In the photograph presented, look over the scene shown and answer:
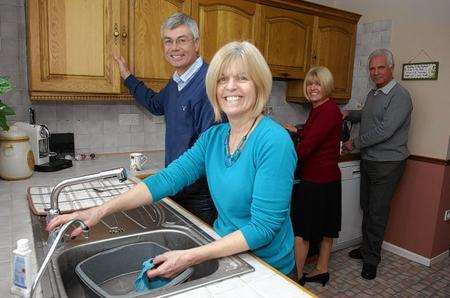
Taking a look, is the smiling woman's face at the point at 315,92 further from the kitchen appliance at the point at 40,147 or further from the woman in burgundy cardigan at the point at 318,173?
the kitchen appliance at the point at 40,147

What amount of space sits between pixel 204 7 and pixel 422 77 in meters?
1.76

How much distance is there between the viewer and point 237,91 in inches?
43.2

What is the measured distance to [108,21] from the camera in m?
1.97

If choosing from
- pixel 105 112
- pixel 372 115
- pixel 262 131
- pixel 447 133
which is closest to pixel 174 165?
pixel 262 131

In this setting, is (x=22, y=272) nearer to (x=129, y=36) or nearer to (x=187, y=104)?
(x=187, y=104)

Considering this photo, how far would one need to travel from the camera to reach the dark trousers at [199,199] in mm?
1657

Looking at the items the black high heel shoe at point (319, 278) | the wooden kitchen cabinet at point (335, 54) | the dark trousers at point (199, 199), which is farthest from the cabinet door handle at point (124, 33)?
the black high heel shoe at point (319, 278)

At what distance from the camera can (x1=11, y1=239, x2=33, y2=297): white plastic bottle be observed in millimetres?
759

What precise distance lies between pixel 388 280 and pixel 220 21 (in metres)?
2.17

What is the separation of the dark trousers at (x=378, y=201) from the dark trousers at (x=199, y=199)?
62.0 inches

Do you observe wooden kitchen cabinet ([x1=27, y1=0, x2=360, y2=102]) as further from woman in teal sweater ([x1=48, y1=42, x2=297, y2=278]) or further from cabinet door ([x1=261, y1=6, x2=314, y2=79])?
woman in teal sweater ([x1=48, y1=42, x2=297, y2=278])

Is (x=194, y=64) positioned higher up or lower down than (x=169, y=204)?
higher up

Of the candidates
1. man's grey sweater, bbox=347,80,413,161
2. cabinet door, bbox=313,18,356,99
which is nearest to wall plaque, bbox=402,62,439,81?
man's grey sweater, bbox=347,80,413,161

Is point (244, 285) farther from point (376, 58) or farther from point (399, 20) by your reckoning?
point (399, 20)
